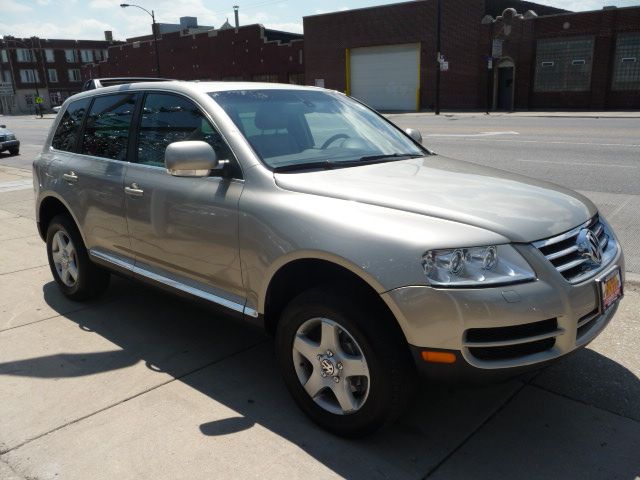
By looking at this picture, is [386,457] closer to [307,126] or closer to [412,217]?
[412,217]

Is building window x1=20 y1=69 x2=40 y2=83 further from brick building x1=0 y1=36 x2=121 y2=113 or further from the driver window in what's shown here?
the driver window

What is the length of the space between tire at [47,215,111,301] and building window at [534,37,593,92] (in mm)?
30878

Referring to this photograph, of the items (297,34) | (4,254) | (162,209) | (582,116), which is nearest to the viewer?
(162,209)

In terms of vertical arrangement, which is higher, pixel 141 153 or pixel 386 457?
pixel 141 153

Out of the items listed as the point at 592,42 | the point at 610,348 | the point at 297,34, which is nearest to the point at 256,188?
the point at 610,348

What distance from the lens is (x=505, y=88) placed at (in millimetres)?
32938

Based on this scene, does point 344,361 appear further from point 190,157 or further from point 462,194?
point 190,157

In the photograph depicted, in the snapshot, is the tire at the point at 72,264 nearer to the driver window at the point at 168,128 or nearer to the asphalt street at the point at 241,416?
the asphalt street at the point at 241,416

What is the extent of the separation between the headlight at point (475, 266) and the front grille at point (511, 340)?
0.21 metres

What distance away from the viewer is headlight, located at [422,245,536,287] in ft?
7.86

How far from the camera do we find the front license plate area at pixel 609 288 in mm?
2666

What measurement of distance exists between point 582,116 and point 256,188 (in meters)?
26.0

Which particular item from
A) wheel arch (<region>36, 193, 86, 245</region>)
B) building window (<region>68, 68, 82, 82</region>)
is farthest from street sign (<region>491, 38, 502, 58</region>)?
building window (<region>68, 68, 82, 82</region>)

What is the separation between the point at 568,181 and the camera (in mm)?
9328
